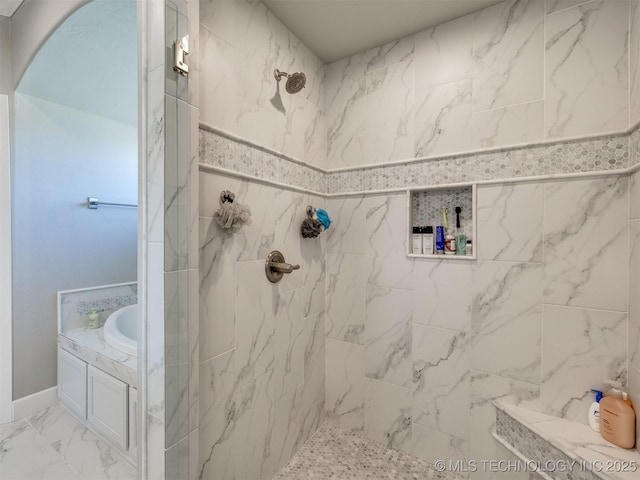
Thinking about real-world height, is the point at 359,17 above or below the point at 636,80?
above

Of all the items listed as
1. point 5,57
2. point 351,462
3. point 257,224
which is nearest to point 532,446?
point 351,462

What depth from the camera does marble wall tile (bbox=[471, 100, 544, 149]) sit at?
1384mm

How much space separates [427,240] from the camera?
65.1 inches

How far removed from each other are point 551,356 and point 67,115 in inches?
88.2

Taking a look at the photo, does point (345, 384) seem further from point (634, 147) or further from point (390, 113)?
point (634, 147)

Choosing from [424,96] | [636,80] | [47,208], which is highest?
[424,96]

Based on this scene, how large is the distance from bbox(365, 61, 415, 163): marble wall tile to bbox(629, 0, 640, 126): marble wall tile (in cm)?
87

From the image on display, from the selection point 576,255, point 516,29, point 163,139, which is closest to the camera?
point 163,139

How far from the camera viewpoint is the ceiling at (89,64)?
43.3 inches

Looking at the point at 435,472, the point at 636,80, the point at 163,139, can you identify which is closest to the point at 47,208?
the point at 163,139

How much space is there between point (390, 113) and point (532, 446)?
1753 mm

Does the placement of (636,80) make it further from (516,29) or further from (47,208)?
(47,208)

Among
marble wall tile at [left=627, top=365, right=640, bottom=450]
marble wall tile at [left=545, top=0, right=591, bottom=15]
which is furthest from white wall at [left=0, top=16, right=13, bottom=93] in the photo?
marble wall tile at [left=627, top=365, right=640, bottom=450]

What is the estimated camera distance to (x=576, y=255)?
1316 mm
